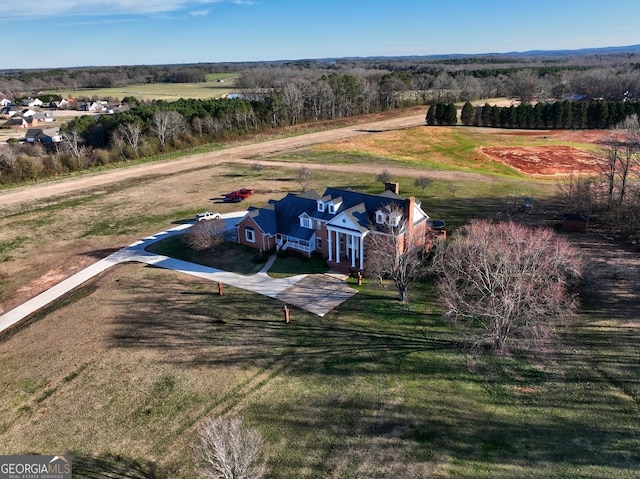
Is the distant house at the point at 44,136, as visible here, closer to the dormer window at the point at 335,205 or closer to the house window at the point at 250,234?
the house window at the point at 250,234

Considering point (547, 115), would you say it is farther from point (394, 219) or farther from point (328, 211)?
point (394, 219)

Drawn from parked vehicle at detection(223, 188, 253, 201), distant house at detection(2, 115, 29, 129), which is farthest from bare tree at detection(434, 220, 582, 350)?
distant house at detection(2, 115, 29, 129)

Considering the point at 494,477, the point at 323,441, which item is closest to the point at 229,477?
the point at 323,441

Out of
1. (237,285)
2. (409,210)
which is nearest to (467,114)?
(409,210)

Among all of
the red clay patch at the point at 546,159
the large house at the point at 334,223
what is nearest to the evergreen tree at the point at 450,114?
the red clay patch at the point at 546,159

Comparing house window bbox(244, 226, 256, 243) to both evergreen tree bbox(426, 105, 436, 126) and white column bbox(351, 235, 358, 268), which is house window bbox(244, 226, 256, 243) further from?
evergreen tree bbox(426, 105, 436, 126)

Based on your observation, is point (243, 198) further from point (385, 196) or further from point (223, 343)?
point (223, 343)
